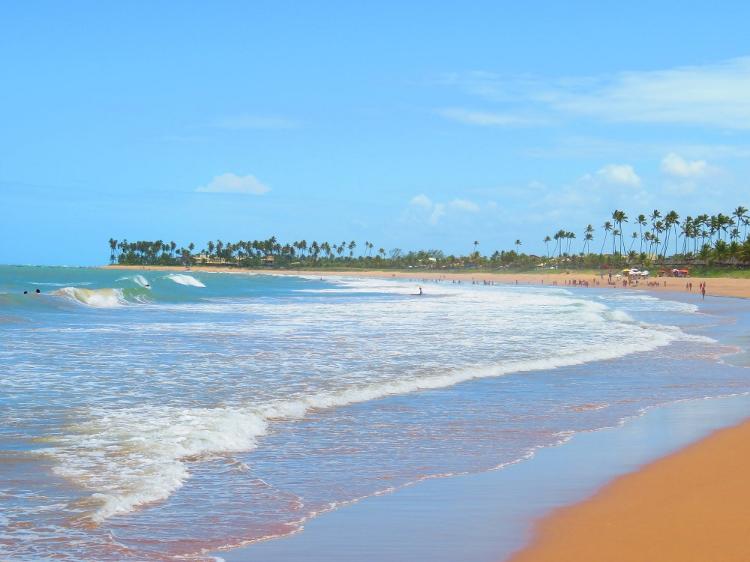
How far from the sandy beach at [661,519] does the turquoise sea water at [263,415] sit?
66.8 inches

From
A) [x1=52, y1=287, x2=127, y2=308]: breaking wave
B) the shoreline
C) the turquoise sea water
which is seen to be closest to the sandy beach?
the shoreline

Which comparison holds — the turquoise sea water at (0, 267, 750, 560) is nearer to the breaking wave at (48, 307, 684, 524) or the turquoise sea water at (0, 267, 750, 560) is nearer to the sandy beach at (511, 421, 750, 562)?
the breaking wave at (48, 307, 684, 524)

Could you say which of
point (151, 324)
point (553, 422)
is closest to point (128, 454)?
point (553, 422)

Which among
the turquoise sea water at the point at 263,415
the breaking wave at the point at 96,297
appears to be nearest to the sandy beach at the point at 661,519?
the turquoise sea water at the point at 263,415

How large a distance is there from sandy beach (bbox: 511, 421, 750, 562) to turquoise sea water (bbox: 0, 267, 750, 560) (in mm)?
1696

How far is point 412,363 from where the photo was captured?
18141mm

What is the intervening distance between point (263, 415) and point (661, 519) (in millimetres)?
6263

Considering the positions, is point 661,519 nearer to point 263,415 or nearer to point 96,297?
point 263,415

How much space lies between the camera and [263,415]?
11602 mm

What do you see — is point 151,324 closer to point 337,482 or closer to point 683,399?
point 683,399

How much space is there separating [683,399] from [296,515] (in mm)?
9005

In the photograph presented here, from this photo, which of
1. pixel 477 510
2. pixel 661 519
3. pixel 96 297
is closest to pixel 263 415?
pixel 477 510

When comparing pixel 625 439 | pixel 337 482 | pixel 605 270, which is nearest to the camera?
pixel 337 482

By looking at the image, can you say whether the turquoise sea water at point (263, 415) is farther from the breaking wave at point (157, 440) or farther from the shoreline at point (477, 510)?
the shoreline at point (477, 510)
